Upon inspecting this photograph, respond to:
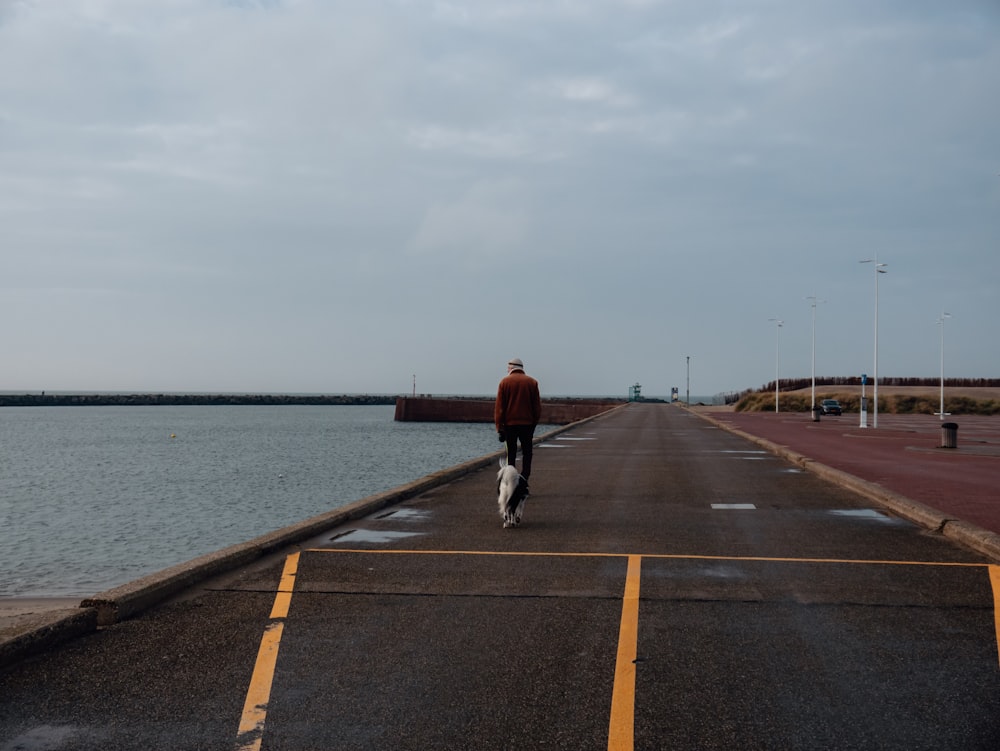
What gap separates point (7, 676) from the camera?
5.36m

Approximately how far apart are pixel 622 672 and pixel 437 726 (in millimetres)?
1330

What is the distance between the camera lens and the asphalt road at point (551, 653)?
14.9 ft

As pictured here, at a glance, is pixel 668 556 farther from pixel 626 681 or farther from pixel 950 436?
pixel 950 436

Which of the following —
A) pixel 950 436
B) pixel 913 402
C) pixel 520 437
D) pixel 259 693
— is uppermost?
pixel 913 402

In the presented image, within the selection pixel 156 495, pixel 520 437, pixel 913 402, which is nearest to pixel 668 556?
pixel 520 437

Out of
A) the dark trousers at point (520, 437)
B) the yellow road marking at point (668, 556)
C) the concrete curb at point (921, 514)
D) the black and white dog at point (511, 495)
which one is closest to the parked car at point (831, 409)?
the concrete curb at point (921, 514)

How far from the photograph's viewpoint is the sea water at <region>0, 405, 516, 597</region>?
17.7m

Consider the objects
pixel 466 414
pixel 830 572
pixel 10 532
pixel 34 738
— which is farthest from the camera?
pixel 466 414

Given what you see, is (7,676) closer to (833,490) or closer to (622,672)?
(622,672)

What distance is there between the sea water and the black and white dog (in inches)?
294

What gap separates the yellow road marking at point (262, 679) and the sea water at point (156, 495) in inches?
330

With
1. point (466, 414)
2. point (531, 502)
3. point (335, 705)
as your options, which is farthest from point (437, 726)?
point (466, 414)

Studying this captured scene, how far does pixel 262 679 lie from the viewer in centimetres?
529

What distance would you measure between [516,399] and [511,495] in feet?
5.64
